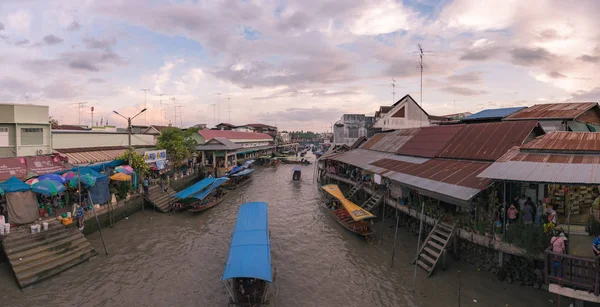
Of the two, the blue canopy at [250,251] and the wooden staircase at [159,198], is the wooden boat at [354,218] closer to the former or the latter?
the blue canopy at [250,251]

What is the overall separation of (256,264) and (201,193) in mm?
18076

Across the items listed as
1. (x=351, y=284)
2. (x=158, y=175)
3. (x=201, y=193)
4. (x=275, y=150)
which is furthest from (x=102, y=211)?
Result: (x=275, y=150)

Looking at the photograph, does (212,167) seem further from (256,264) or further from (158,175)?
(256,264)

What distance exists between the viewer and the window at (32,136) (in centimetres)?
2256

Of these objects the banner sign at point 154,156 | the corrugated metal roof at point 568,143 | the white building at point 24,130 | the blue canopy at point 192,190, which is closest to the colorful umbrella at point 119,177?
the blue canopy at point 192,190

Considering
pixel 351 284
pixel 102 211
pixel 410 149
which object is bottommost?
pixel 351 284

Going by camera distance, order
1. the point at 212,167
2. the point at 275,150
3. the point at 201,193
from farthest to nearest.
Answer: the point at 275,150 < the point at 212,167 < the point at 201,193

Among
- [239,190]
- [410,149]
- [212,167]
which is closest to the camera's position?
[410,149]

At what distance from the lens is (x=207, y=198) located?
1179 inches

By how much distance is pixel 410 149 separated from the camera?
2538 centimetres

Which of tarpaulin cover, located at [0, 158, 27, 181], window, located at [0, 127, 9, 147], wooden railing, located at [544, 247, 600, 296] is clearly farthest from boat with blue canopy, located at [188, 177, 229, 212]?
wooden railing, located at [544, 247, 600, 296]

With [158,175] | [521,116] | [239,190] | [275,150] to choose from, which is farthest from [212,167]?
[275,150]

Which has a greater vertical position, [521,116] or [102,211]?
[521,116]

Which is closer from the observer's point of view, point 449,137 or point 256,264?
point 256,264
